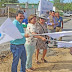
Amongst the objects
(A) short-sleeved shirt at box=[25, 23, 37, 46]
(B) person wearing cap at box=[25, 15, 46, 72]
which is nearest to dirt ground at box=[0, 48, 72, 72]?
(B) person wearing cap at box=[25, 15, 46, 72]

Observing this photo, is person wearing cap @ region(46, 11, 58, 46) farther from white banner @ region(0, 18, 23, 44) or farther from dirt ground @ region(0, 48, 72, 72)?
white banner @ region(0, 18, 23, 44)

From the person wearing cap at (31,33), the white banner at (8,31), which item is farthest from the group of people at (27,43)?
the white banner at (8,31)

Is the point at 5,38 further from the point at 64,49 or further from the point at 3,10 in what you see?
the point at 3,10

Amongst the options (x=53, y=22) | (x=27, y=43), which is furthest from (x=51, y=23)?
(x=27, y=43)

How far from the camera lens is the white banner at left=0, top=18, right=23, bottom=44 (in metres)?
3.40

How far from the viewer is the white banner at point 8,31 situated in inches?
134

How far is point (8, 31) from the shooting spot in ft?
11.3

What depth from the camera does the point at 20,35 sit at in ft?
11.6

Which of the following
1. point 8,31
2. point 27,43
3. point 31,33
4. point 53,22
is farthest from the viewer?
point 53,22

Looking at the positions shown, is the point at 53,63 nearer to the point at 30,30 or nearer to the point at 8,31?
the point at 30,30

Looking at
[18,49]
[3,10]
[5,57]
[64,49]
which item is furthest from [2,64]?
[3,10]

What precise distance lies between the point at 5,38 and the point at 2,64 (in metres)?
2.00

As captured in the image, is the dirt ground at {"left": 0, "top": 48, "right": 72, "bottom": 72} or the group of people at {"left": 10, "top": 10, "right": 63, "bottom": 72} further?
the dirt ground at {"left": 0, "top": 48, "right": 72, "bottom": 72}

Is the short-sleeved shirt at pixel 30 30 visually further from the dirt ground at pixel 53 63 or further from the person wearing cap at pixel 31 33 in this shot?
the dirt ground at pixel 53 63
